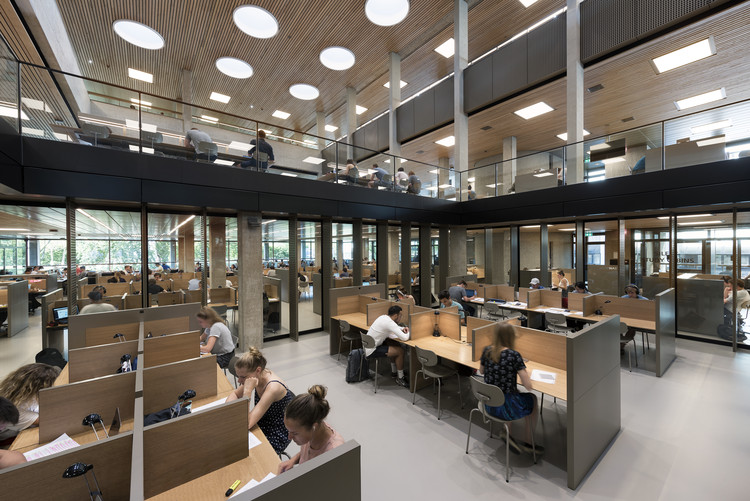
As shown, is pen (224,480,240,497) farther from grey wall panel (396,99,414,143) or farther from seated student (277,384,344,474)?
grey wall panel (396,99,414,143)

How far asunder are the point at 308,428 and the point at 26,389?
259 centimetres

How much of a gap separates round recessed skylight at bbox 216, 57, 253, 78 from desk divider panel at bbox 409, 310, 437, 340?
9152mm

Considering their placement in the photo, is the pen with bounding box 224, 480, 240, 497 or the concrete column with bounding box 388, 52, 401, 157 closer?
the pen with bounding box 224, 480, 240, 497

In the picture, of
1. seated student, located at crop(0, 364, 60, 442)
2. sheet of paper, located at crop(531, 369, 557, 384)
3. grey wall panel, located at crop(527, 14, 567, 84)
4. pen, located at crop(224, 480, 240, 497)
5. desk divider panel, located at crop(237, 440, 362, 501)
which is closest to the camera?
desk divider panel, located at crop(237, 440, 362, 501)

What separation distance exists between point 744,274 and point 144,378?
10634 mm

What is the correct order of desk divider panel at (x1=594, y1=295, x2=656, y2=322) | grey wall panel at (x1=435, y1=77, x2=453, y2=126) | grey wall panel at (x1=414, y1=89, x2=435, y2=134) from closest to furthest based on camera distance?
desk divider panel at (x1=594, y1=295, x2=656, y2=322), grey wall panel at (x1=435, y1=77, x2=453, y2=126), grey wall panel at (x1=414, y1=89, x2=435, y2=134)

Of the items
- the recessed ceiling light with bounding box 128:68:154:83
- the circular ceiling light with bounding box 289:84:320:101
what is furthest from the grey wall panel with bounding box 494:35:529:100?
the recessed ceiling light with bounding box 128:68:154:83

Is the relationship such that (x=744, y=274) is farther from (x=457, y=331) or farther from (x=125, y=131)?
(x=125, y=131)

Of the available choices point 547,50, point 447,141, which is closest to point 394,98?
point 447,141

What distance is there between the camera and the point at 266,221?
26.1ft

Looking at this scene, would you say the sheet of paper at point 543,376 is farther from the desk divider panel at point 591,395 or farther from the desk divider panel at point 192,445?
the desk divider panel at point 192,445

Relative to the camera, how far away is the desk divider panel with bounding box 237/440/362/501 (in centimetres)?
108

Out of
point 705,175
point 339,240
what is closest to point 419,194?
point 339,240

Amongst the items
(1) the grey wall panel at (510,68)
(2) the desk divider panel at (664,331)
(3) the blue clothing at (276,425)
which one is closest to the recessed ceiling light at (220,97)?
(1) the grey wall panel at (510,68)
